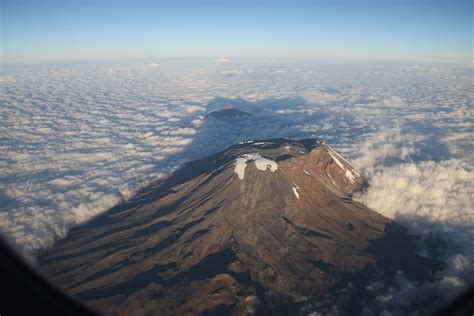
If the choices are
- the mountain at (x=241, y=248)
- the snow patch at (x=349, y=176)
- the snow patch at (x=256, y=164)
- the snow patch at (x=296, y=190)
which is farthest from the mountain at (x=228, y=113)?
the snow patch at (x=296, y=190)

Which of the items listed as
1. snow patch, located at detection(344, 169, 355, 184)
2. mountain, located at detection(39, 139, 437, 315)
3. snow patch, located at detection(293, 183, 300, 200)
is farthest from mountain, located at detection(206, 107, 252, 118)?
snow patch, located at detection(293, 183, 300, 200)

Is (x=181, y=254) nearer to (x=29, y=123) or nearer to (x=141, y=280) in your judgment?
(x=141, y=280)

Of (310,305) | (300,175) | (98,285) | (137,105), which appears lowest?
(310,305)

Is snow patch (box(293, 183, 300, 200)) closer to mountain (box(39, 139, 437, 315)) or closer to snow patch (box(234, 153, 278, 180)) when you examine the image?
mountain (box(39, 139, 437, 315))

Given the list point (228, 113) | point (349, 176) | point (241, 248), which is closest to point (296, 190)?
point (241, 248)

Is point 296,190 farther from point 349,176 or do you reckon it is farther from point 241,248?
point 349,176

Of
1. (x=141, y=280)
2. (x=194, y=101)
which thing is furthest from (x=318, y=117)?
(x=141, y=280)

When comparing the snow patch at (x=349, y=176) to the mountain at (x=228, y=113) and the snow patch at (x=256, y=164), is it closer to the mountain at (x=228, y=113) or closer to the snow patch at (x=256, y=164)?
the snow patch at (x=256, y=164)

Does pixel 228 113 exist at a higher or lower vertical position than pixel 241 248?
higher

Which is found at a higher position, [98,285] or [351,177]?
[351,177]
